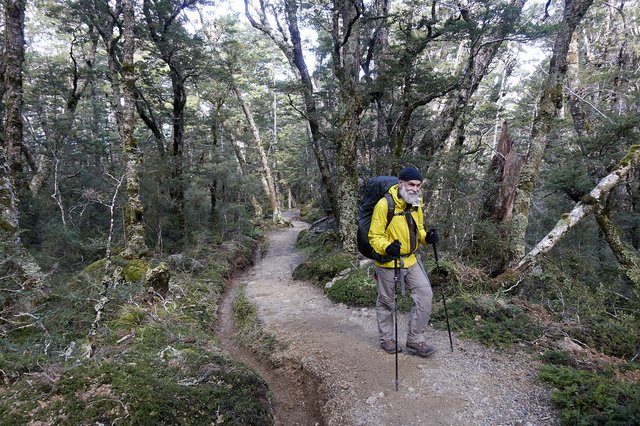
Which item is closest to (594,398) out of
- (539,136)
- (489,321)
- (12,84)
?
(489,321)

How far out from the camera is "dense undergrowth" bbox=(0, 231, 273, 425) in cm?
262

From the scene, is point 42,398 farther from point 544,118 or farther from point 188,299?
point 544,118

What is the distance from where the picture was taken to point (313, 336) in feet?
17.4

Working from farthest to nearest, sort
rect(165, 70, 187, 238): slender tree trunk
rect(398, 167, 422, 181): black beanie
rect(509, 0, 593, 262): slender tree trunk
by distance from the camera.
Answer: rect(165, 70, 187, 238): slender tree trunk
rect(509, 0, 593, 262): slender tree trunk
rect(398, 167, 422, 181): black beanie

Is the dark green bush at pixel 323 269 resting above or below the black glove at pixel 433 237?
below

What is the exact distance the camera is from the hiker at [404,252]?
384cm

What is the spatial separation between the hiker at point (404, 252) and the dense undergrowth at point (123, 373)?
1.80m

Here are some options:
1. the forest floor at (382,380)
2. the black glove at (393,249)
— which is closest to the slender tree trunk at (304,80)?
the forest floor at (382,380)

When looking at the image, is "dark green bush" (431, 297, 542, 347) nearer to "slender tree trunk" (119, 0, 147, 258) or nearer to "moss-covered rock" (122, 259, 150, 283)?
"moss-covered rock" (122, 259, 150, 283)

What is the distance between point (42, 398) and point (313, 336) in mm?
3445

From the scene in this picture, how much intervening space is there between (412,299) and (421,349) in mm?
629

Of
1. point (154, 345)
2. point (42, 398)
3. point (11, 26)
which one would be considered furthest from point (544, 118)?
point (11, 26)

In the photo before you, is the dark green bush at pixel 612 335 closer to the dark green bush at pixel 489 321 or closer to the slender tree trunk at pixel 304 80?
the dark green bush at pixel 489 321

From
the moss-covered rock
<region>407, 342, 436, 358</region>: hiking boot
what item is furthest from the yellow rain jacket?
the moss-covered rock
